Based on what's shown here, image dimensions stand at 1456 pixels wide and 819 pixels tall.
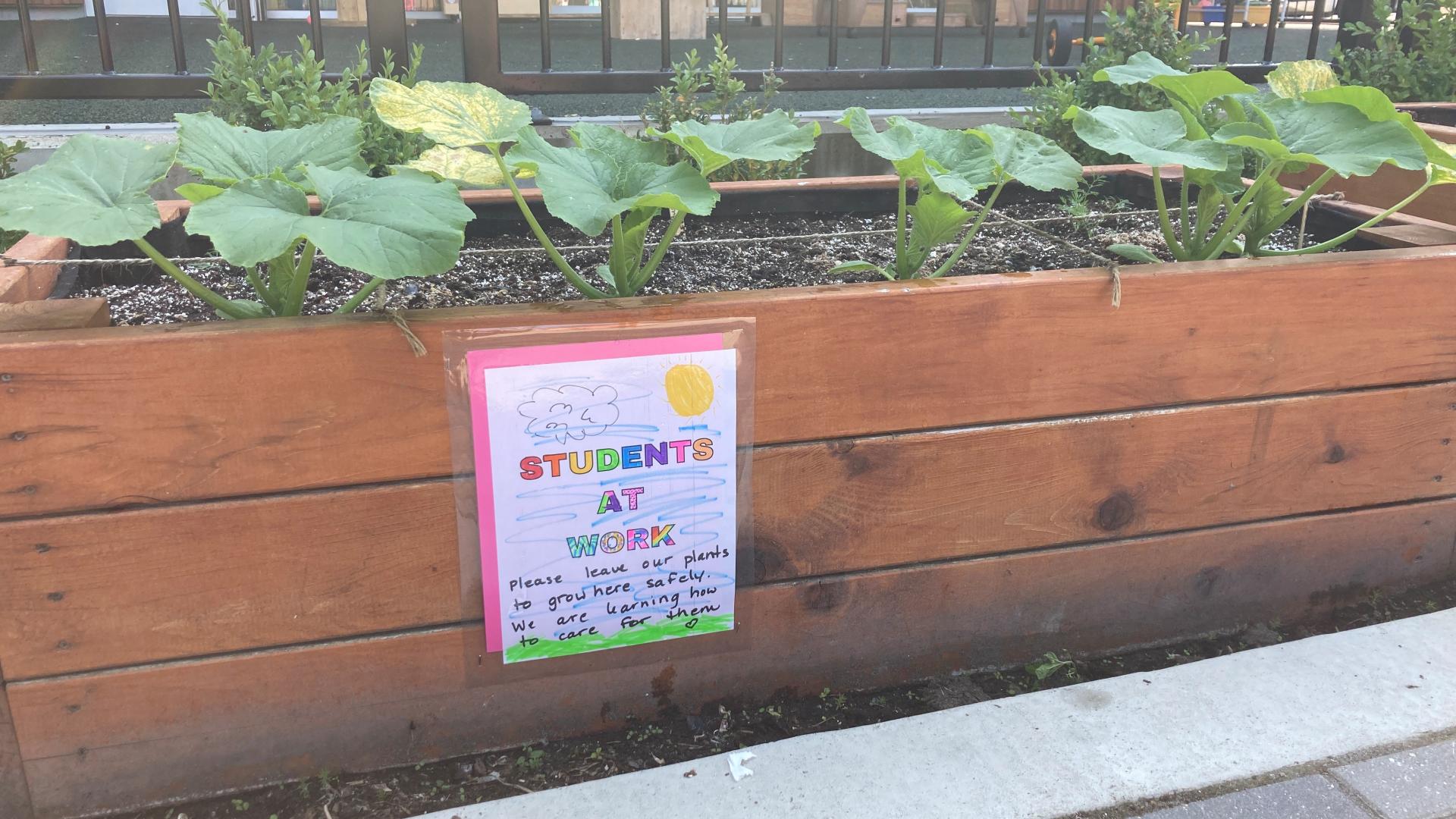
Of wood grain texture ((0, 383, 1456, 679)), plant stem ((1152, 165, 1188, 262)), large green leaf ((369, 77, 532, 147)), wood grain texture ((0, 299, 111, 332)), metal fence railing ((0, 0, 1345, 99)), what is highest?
metal fence railing ((0, 0, 1345, 99))

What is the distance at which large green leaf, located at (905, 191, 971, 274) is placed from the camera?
152cm

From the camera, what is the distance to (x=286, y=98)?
1.99m

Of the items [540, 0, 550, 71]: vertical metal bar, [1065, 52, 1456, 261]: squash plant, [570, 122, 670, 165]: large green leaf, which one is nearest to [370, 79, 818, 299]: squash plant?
[570, 122, 670, 165]: large green leaf

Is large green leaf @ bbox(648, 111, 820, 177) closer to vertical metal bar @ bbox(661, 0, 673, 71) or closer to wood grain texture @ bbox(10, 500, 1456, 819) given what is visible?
wood grain texture @ bbox(10, 500, 1456, 819)

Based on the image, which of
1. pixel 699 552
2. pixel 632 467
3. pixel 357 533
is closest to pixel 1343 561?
pixel 699 552

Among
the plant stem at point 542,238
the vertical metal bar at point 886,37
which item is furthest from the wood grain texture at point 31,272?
the vertical metal bar at point 886,37

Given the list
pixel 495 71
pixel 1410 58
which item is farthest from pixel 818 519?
pixel 1410 58

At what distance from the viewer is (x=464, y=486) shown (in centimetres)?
131

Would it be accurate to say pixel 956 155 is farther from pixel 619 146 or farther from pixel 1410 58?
pixel 1410 58

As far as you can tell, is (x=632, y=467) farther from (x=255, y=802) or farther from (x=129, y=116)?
(x=129, y=116)

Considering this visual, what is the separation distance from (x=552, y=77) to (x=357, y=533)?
1817 mm

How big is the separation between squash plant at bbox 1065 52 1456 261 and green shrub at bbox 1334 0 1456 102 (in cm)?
206

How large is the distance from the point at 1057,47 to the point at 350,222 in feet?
23.5

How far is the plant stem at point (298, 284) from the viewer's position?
1.27 m
